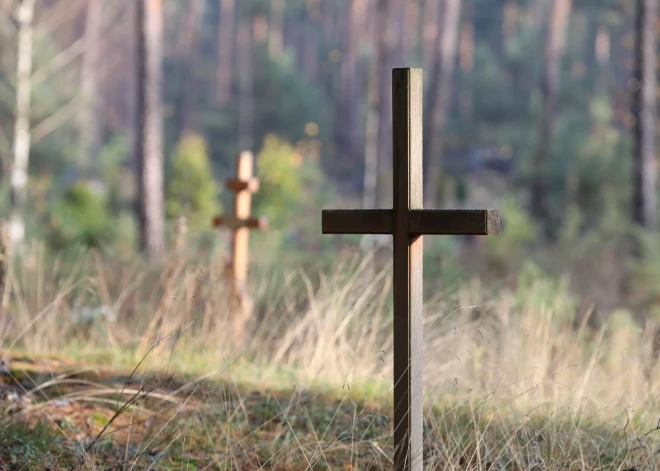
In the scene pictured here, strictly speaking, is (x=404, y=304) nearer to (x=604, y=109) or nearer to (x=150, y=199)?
(x=150, y=199)

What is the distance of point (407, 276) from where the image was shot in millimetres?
3207

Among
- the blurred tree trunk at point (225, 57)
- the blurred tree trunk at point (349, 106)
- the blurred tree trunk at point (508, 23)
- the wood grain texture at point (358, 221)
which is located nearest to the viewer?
the wood grain texture at point (358, 221)

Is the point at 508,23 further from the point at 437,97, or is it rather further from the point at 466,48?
the point at 437,97

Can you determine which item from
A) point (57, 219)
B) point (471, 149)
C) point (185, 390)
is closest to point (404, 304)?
point (185, 390)

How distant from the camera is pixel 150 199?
45.3 feet

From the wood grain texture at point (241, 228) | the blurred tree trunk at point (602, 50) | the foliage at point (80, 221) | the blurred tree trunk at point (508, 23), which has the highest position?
the blurred tree trunk at point (508, 23)

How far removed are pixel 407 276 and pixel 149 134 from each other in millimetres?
11143

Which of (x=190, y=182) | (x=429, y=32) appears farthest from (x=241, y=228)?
(x=429, y=32)

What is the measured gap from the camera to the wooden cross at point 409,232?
3.16 metres

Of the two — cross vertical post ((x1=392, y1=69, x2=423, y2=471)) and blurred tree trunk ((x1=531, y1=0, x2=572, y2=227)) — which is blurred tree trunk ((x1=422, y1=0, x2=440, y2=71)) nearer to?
blurred tree trunk ((x1=531, y1=0, x2=572, y2=227))

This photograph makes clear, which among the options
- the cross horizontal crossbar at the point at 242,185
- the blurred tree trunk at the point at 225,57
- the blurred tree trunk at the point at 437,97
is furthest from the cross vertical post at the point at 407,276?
the blurred tree trunk at the point at 225,57

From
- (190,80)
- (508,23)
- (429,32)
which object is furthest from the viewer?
(508,23)

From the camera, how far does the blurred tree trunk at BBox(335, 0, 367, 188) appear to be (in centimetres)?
3314

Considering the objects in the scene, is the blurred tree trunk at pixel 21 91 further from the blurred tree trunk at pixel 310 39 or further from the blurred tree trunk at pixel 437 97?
the blurred tree trunk at pixel 310 39
